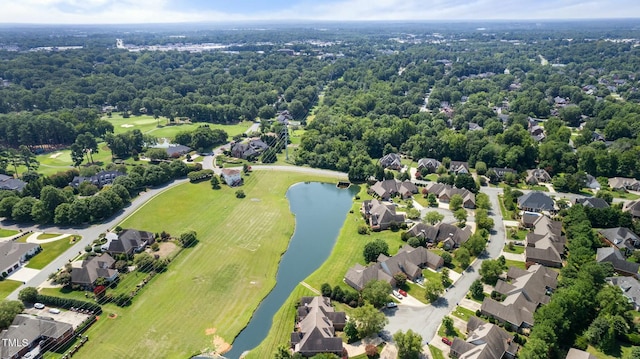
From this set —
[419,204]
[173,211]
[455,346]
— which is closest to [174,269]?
[173,211]

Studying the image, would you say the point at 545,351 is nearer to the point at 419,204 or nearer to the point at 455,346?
the point at 455,346

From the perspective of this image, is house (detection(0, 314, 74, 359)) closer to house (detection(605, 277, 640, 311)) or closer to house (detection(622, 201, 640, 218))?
house (detection(605, 277, 640, 311))

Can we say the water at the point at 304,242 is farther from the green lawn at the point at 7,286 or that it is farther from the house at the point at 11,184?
the house at the point at 11,184

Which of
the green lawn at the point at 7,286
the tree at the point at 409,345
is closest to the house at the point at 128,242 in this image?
the green lawn at the point at 7,286

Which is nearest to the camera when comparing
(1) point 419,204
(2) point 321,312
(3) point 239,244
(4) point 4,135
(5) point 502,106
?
(2) point 321,312

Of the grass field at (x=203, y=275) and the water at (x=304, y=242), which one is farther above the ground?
the grass field at (x=203, y=275)
